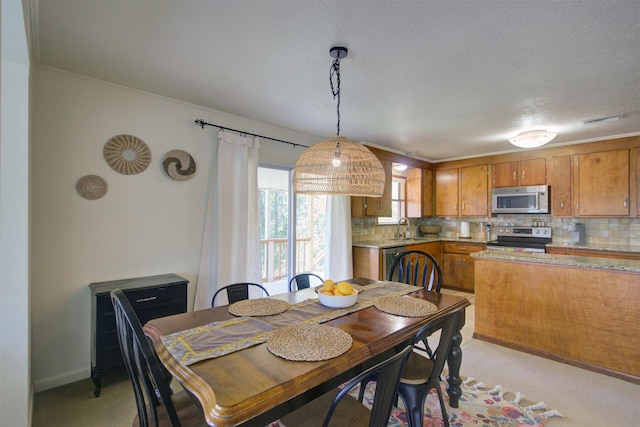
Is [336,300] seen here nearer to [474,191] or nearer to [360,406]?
[360,406]

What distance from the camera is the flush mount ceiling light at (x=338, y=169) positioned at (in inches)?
80.7

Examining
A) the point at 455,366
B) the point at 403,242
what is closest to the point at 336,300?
the point at 455,366

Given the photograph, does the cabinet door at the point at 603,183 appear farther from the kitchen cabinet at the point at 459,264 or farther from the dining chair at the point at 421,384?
the dining chair at the point at 421,384

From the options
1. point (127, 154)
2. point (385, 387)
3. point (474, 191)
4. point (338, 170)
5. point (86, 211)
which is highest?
point (127, 154)

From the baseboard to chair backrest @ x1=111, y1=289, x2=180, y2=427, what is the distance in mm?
1650

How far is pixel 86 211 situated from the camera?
2.55 metres

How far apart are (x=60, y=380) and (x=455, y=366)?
2946mm

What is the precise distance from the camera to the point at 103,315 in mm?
2338

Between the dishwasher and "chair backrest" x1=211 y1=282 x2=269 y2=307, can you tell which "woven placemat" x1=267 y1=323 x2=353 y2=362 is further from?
the dishwasher

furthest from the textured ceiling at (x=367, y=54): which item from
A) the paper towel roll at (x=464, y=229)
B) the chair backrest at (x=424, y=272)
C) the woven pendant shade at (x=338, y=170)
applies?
the paper towel roll at (x=464, y=229)

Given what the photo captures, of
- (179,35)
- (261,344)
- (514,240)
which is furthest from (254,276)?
(514,240)

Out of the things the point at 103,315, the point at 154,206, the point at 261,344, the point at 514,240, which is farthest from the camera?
the point at 514,240

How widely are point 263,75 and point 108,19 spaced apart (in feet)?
3.28

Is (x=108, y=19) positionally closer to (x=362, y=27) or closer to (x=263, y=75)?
(x=263, y=75)
